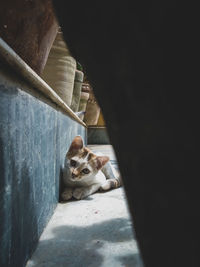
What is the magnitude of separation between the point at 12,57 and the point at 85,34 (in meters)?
0.51

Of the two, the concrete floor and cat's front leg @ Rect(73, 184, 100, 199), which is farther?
cat's front leg @ Rect(73, 184, 100, 199)

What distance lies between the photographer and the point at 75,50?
25cm

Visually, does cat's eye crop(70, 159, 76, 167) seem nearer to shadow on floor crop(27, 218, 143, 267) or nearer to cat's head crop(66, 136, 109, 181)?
cat's head crop(66, 136, 109, 181)

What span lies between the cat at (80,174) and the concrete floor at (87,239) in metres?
0.17

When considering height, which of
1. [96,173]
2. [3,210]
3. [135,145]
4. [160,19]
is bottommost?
[96,173]

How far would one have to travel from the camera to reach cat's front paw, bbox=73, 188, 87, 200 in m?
1.68

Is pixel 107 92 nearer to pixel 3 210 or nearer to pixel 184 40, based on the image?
pixel 184 40

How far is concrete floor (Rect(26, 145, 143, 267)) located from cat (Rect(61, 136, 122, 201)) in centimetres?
17

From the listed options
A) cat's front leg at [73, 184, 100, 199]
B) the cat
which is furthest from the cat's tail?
cat's front leg at [73, 184, 100, 199]

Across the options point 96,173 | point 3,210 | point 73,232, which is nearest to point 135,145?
point 3,210

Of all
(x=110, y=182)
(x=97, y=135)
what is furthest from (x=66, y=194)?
(x=97, y=135)

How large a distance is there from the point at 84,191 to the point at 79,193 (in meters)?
0.06

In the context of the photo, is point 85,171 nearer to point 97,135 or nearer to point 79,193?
point 79,193

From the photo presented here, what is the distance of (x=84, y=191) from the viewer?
1760 mm
